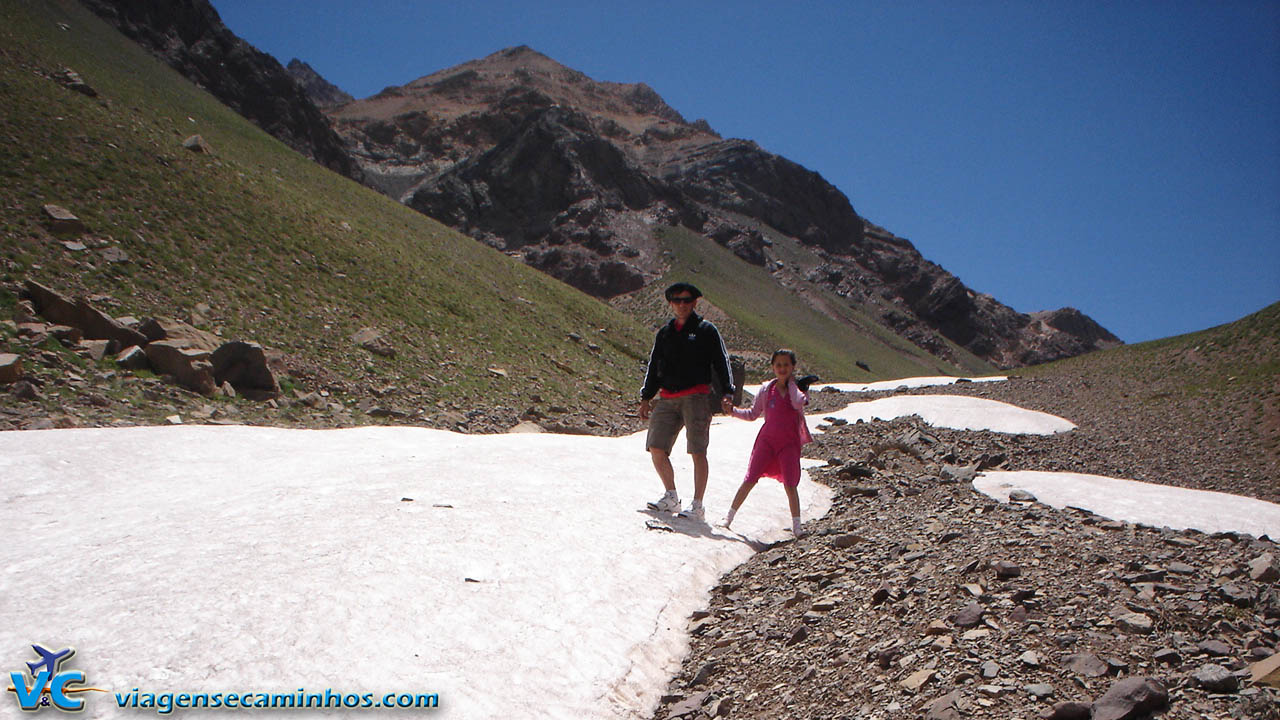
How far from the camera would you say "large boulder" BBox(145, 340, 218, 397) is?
1600 cm

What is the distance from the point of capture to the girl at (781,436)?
8.71 meters

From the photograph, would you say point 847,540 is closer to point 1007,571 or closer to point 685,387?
point 1007,571

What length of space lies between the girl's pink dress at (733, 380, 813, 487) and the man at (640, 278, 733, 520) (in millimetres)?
639

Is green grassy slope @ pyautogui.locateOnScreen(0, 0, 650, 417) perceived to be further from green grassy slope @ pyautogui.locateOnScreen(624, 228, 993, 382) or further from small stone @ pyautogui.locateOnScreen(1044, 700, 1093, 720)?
green grassy slope @ pyautogui.locateOnScreen(624, 228, 993, 382)

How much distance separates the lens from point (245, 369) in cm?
1752

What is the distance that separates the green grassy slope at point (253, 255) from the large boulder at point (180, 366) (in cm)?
307

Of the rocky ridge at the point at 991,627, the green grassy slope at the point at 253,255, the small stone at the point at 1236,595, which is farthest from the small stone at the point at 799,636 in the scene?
the green grassy slope at the point at 253,255

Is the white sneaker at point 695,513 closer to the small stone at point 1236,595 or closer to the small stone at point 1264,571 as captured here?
the small stone at point 1236,595

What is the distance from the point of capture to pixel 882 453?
54.9 ft

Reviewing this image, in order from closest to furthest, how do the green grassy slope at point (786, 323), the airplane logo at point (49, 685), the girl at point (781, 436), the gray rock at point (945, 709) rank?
the airplane logo at point (49, 685), the gray rock at point (945, 709), the girl at point (781, 436), the green grassy slope at point (786, 323)

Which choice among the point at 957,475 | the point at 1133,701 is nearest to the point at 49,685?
the point at 1133,701

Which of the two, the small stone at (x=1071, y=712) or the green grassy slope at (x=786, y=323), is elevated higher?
the green grassy slope at (x=786, y=323)

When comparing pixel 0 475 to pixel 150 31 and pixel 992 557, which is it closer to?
pixel 992 557

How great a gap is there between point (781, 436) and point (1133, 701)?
5.47 m
